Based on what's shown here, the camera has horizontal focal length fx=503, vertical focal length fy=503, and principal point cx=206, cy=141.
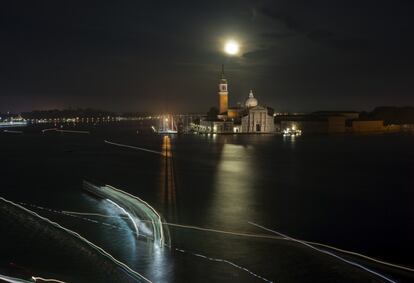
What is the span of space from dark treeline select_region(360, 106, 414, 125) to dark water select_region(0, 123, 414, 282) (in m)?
46.1

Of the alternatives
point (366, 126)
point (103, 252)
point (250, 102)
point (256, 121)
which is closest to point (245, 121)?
point (256, 121)

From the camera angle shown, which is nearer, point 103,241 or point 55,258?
point 55,258

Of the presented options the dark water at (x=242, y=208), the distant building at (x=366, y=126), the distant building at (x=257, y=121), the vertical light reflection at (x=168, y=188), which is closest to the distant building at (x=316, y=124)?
the distant building at (x=366, y=126)

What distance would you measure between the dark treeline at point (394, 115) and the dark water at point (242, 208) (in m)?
46.1

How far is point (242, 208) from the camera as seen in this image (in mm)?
10359

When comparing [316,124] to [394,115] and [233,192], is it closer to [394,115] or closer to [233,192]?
[394,115]

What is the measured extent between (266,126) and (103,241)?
42.9 metres

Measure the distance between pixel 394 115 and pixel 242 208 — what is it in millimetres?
60809

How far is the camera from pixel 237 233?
A: 8172 millimetres

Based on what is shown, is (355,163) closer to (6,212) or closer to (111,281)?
(6,212)

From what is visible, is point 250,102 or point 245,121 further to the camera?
point 250,102

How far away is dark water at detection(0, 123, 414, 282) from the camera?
21.3ft

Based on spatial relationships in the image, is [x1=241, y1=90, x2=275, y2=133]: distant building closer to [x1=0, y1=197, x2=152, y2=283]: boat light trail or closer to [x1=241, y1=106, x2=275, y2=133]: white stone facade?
[x1=241, y1=106, x2=275, y2=133]: white stone facade

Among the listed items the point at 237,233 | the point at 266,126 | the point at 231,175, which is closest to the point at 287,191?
the point at 231,175
